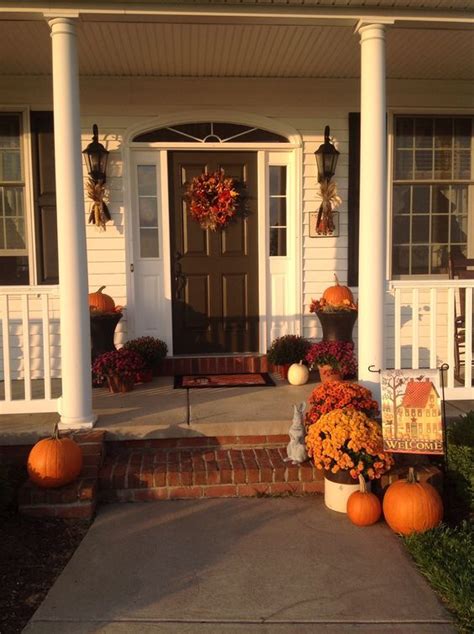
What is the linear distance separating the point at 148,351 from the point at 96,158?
181 centimetres

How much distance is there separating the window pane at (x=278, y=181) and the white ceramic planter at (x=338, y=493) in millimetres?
3214

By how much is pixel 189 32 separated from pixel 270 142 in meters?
1.51

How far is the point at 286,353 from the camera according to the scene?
5504 millimetres

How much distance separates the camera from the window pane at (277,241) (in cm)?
602

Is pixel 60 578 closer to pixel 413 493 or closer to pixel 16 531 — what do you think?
pixel 16 531

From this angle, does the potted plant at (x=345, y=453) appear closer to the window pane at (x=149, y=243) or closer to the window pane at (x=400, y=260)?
the window pane at (x=400, y=260)

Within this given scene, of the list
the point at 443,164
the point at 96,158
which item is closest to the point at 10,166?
the point at 96,158

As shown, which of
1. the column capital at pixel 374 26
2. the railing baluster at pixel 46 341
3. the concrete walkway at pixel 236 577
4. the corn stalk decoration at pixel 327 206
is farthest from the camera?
the corn stalk decoration at pixel 327 206

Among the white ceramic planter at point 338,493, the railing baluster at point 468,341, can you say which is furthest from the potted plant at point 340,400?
the railing baluster at point 468,341

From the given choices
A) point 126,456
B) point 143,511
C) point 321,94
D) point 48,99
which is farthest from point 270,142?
point 143,511

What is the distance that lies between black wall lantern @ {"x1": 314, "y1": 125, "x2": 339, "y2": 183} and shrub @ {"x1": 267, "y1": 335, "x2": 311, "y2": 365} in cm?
158

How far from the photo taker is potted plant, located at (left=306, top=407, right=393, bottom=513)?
3.50 meters

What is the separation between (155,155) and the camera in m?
5.81

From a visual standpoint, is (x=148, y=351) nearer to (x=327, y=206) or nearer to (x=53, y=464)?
(x=53, y=464)
